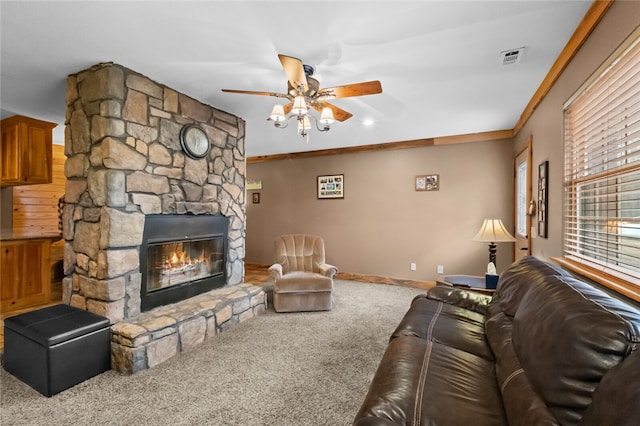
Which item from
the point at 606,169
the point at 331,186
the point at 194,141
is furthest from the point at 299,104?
the point at 331,186

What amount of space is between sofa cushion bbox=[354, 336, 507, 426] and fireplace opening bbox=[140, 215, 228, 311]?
7.19ft

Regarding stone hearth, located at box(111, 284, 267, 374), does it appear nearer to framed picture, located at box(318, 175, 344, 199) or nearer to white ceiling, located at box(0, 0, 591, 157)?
white ceiling, located at box(0, 0, 591, 157)

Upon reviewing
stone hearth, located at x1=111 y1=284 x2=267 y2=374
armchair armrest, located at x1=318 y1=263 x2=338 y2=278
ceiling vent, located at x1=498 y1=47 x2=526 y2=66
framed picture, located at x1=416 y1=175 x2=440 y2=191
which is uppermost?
ceiling vent, located at x1=498 y1=47 x2=526 y2=66

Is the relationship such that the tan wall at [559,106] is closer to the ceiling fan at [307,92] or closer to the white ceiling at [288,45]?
the white ceiling at [288,45]

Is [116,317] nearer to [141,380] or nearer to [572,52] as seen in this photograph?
[141,380]

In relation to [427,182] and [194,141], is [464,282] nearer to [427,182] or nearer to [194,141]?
[427,182]

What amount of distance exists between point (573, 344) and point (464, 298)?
151 centimetres

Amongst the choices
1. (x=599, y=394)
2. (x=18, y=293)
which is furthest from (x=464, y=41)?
(x=18, y=293)

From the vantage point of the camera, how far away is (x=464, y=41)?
6.82 feet

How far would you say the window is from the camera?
4.88 ft

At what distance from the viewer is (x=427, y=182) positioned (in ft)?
15.9

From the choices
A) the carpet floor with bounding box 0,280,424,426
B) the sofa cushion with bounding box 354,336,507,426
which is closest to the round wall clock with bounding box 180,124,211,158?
the carpet floor with bounding box 0,280,424,426

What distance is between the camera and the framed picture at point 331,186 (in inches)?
218

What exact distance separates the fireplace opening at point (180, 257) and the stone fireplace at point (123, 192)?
2 cm
